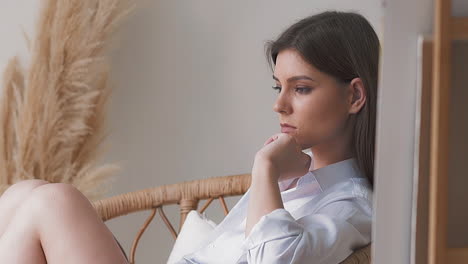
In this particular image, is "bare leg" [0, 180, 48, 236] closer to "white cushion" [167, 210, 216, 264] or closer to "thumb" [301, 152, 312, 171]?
"white cushion" [167, 210, 216, 264]

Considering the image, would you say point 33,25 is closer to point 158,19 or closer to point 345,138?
point 158,19

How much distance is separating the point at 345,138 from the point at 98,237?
1.75 feet

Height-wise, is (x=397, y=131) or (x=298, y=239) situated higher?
(x=397, y=131)

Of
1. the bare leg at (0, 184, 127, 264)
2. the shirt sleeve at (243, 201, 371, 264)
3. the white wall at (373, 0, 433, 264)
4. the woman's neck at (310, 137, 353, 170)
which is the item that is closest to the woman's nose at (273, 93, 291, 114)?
the woman's neck at (310, 137, 353, 170)

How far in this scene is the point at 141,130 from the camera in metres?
2.75

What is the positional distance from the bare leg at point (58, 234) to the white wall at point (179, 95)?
3.77 ft

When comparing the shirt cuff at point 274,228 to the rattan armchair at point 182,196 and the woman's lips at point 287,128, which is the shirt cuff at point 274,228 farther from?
the rattan armchair at point 182,196

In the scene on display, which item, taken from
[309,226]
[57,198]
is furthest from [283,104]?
[57,198]

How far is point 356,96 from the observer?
155 centimetres

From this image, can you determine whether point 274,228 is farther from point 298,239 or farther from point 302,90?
point 302,90

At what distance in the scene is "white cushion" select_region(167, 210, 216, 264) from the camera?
1941 mm

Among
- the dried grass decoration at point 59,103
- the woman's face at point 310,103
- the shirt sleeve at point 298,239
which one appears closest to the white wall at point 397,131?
the shirt sleeve at point 298,239

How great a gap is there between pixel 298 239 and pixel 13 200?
0.74 meters

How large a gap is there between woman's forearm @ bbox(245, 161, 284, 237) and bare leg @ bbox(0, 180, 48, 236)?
58 centimetres
